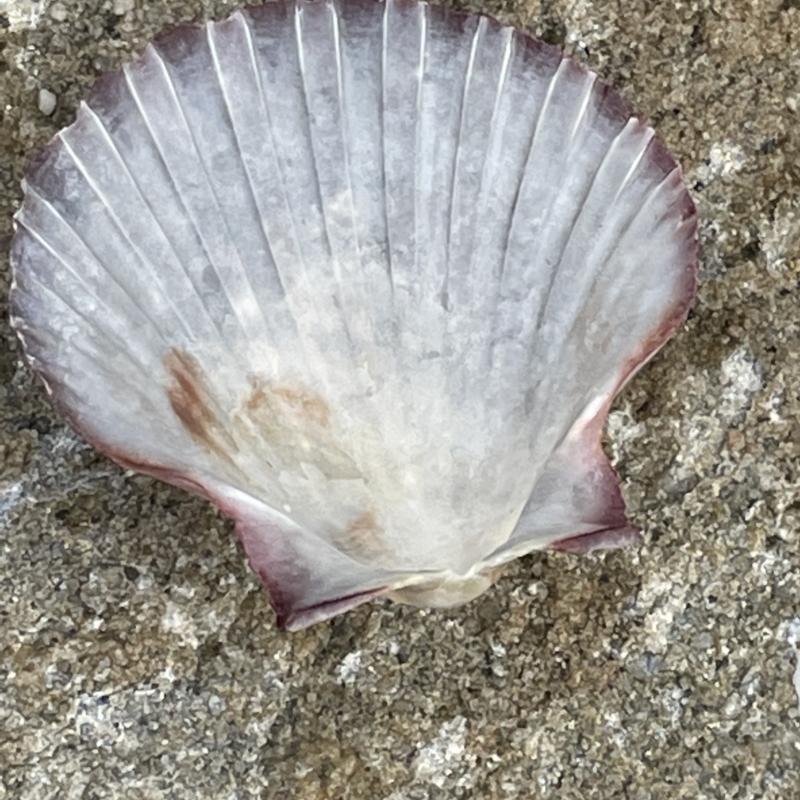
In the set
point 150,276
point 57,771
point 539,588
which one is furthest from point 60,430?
point 539,588

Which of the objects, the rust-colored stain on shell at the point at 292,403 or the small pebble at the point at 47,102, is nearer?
the rust-colored stain on shell at the point at 292,403

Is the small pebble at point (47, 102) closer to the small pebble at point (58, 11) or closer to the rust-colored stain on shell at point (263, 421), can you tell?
the small pebble at point (58, 11)

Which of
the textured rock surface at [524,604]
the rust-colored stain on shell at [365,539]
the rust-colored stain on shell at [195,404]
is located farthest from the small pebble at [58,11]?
the rust-colored stain on shell at [365,539]

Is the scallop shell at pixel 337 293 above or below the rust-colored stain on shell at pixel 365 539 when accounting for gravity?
above

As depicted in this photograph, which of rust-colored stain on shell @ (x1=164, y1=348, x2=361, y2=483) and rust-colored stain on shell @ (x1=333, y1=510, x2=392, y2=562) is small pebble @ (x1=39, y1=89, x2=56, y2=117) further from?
rust-colored stain on shell @ (x1=333, y1=510, x2=392, y2=562)

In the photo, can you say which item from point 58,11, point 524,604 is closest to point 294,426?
point 524,604

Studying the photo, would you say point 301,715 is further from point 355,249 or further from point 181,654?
point 355,249

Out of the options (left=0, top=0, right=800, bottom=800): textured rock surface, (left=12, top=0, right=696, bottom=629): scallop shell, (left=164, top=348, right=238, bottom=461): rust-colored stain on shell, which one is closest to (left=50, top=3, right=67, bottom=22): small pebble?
(left=0, top=0, right=800, bottom=800): textured rock surface

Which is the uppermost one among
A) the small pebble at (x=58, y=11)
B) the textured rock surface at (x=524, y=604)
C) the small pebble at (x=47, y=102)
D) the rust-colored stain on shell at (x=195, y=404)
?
the small pebble at (x=58, y=11)
